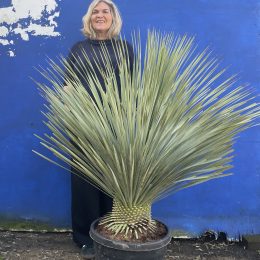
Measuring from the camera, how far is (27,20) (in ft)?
11.9

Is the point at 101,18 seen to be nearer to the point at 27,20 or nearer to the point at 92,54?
the point at 92,54

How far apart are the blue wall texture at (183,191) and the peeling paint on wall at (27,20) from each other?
0.03m

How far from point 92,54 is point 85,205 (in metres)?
1.14

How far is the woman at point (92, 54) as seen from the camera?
3.11 m

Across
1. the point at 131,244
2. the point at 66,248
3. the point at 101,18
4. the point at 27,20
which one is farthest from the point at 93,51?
the point at 66,248

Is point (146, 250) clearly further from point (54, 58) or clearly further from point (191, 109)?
point (54, 58)

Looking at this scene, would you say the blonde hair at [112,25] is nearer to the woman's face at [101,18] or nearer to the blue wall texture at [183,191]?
the woman's face at [101,18]

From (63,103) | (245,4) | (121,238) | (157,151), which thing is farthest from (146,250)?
(245,4)

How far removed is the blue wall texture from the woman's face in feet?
1.30

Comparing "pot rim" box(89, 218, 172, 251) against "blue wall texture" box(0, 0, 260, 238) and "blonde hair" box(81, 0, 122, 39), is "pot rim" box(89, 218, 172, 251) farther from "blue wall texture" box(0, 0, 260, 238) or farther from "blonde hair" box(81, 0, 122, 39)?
"blonde hair" box(81, 0, 122, 39)

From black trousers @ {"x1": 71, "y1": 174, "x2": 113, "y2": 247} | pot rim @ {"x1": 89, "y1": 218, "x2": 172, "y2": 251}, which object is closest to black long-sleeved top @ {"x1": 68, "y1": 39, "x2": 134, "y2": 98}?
black trousers @ {"x1": 71, "y1": 174, "x2": 113, "y2": 247}

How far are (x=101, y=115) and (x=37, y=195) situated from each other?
65.1 inches

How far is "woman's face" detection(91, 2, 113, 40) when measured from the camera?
317 centimetres

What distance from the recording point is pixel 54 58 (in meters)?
3.62
